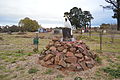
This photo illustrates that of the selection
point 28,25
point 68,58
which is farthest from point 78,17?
point 68,58

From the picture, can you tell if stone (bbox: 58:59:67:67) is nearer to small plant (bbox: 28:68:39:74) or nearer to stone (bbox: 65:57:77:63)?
stone (bbox: 65:57:77:63)

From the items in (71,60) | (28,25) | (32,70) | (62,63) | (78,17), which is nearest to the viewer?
(32,70)

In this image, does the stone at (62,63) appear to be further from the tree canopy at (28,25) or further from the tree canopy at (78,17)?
the tree canopy at (28,25)

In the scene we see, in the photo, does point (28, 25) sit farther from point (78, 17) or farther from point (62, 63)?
point (62, 63)

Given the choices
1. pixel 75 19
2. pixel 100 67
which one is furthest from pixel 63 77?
pixel 75 19

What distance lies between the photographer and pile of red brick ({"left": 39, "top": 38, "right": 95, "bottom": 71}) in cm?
619

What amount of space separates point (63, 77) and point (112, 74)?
205 centimetres

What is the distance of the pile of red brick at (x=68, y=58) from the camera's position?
6.19 metres

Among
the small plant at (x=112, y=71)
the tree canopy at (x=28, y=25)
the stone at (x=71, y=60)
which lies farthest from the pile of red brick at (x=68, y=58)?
the tree canopy at (x=28, y=25)

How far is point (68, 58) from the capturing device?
6363 mm

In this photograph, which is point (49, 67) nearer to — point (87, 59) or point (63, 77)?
point (63, 77)

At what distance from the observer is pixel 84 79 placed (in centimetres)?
533

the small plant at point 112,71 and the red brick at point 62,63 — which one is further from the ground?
the red brick at point 62,63

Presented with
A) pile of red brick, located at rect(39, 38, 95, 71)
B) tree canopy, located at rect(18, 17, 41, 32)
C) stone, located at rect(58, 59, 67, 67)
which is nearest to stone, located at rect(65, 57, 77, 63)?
pile of red brick, located at rect(39, 38, 95, 71)
